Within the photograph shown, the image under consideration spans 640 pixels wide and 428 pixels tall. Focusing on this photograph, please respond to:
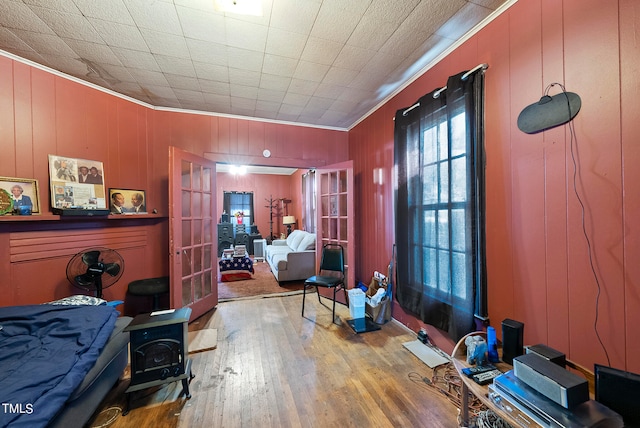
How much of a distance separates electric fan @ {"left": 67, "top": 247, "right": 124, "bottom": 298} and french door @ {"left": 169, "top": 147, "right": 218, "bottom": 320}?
536mm

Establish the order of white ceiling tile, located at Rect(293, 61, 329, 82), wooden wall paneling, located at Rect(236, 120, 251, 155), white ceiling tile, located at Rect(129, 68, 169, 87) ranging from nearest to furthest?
white ceiling tile, located at Rect(293, 61, 329, 82)
white ceiling tile, located at Rect(129, 68, 169, 87)
wooden wall paneling, located at Rect(236, 120, 251, 155)

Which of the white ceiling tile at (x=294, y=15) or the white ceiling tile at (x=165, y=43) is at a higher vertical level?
the white ceiling tile at (x=165, y=43)

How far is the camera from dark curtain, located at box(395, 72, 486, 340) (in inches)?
67.9

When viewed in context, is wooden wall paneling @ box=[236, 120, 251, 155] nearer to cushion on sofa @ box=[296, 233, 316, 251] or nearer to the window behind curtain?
cushion on sofa @ box=[296, 233, 316, 251]

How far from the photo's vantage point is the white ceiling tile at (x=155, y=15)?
61.1 inches

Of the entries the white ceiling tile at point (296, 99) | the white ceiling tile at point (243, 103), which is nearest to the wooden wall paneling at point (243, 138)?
the white ceiling tile at point (243, 103)

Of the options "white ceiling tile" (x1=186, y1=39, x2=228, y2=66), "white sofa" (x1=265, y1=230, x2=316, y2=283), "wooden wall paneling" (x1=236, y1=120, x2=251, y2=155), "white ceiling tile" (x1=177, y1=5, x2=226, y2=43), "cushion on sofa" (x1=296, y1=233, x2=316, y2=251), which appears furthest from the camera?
"cushion on sofa" (x1=296, y1=233, x2=316, y2=251)

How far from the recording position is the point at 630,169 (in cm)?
107

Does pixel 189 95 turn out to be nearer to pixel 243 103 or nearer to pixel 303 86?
pixel 243 103

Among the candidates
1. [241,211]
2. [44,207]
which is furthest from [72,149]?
[241,211]

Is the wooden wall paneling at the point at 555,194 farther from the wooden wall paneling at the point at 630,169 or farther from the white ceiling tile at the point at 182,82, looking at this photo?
the white ceiling tile at the point at 182,82

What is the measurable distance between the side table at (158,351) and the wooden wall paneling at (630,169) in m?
2.45

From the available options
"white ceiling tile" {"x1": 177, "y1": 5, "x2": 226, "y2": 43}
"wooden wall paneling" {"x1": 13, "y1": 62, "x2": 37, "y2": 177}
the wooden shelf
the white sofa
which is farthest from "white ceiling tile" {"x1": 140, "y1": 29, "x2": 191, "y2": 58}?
the white sofa

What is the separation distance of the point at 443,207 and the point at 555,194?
2.38 ft
